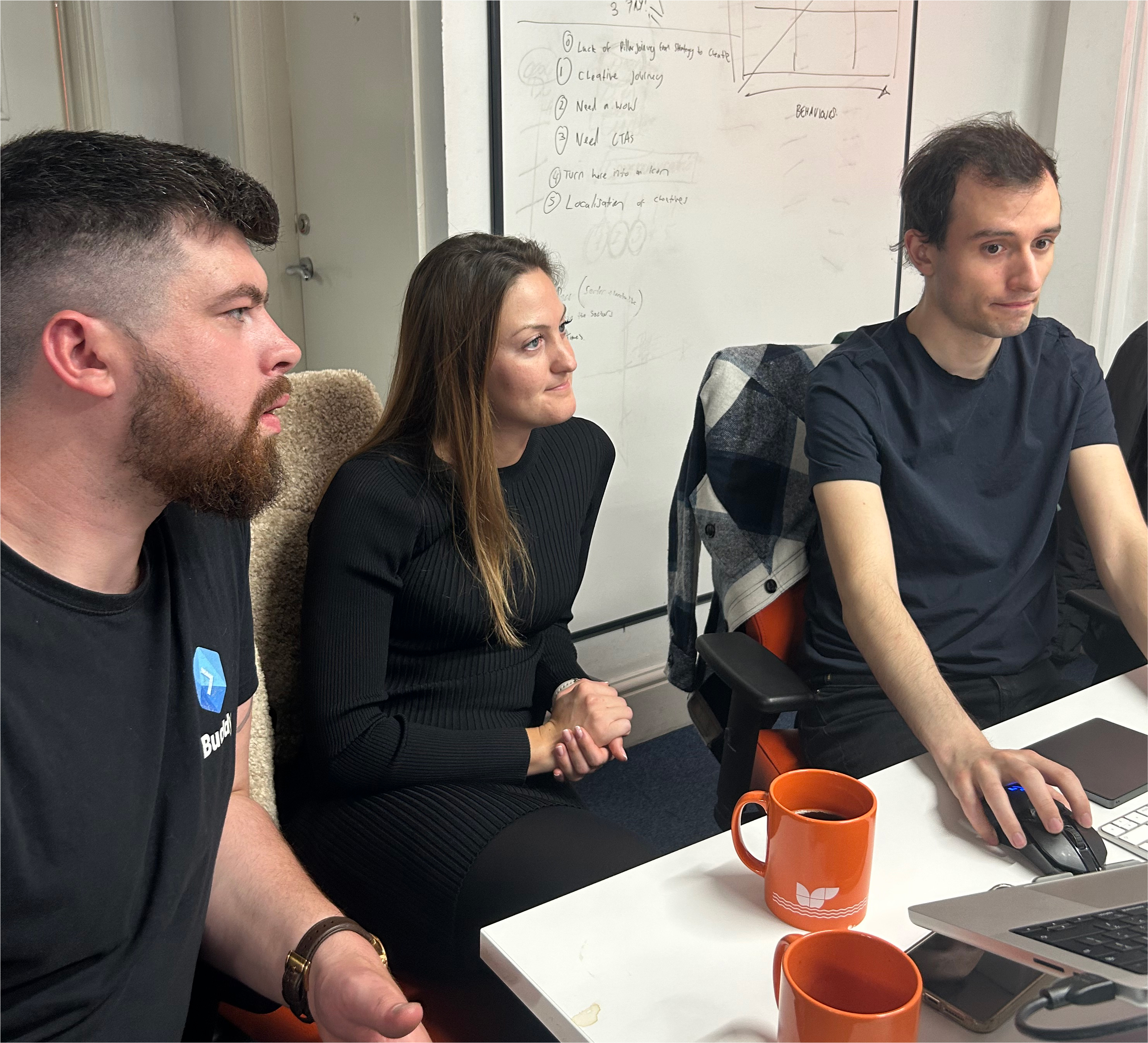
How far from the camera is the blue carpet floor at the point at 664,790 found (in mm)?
2178

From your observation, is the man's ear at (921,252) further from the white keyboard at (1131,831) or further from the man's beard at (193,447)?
the man's beard at (193,447)

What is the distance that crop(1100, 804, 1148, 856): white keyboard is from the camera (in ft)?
2.90

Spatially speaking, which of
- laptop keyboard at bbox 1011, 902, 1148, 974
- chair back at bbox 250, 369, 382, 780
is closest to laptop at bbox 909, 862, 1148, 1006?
laptop keyboard at bbox 1011, 902, 1148, 974

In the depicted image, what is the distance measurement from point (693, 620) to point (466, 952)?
690 millimetres

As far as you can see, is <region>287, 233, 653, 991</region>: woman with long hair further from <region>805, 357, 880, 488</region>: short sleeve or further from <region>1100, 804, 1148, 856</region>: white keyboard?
<region>1100, 804, 1148, 856</region>: white keyboard

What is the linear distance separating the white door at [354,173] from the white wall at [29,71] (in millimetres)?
559

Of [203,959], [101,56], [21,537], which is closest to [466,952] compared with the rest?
[203,959]

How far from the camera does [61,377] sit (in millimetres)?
798

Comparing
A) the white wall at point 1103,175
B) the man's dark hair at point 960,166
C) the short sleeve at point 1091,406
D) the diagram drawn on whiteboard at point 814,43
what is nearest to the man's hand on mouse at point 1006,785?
the short sleeve at point 1091,406

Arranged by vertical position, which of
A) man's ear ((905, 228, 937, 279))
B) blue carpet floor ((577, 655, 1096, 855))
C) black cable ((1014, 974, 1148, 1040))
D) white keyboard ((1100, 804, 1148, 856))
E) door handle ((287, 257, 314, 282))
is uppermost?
man's ear ((905, 228, 937, 279))

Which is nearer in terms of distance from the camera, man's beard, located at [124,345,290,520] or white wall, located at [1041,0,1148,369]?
man's beard, located at [124,345,290,520]

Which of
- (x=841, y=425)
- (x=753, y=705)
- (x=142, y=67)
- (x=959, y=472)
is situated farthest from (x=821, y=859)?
(x=142, y=67)

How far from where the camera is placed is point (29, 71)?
236cm

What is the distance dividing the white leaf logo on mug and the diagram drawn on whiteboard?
2.03 metres
